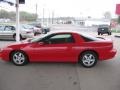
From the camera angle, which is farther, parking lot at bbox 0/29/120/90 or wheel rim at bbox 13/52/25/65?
wheel rim at bbox 13/52/25/65

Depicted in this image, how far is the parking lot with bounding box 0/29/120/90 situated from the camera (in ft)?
20.4

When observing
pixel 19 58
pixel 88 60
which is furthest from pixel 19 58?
pixel 88 60

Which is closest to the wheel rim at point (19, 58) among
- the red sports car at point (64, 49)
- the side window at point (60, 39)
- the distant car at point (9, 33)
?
the red sports car at point (64, 49)

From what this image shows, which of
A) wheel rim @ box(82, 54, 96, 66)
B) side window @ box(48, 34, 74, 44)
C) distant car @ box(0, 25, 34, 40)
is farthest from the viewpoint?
distant car @ box(0, 25, 34, 40)

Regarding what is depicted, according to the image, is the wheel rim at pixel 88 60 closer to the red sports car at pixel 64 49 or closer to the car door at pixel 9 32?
the red sports car at pixel 64 49

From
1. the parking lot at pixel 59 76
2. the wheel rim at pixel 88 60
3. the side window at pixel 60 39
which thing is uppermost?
the side window at pixel 60 39

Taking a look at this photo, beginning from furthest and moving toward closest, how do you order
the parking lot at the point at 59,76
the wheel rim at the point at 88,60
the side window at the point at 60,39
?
the side window at the point at 60,39 → the wheel rim at the point at 88,60 → the parking lot at the point at 59,76

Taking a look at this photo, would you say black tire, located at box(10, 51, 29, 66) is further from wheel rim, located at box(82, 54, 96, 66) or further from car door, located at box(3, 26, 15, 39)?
car door, located at box(3, 26, 15, 39)

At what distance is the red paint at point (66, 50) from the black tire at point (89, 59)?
0.14 metres

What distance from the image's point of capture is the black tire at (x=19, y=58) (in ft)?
27.7

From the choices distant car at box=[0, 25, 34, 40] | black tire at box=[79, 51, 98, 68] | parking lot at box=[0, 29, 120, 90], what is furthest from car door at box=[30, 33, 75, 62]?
distant car at box=[0, 25, 34, 40]

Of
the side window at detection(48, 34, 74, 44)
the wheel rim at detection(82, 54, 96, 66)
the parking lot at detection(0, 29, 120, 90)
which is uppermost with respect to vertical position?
the side window at detection(48, 34, 74, 44)

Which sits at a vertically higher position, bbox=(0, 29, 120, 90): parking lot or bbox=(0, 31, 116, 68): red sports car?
bbox=(0, 31, 116, 68): red sports car

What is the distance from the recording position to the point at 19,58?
8.46 meters
